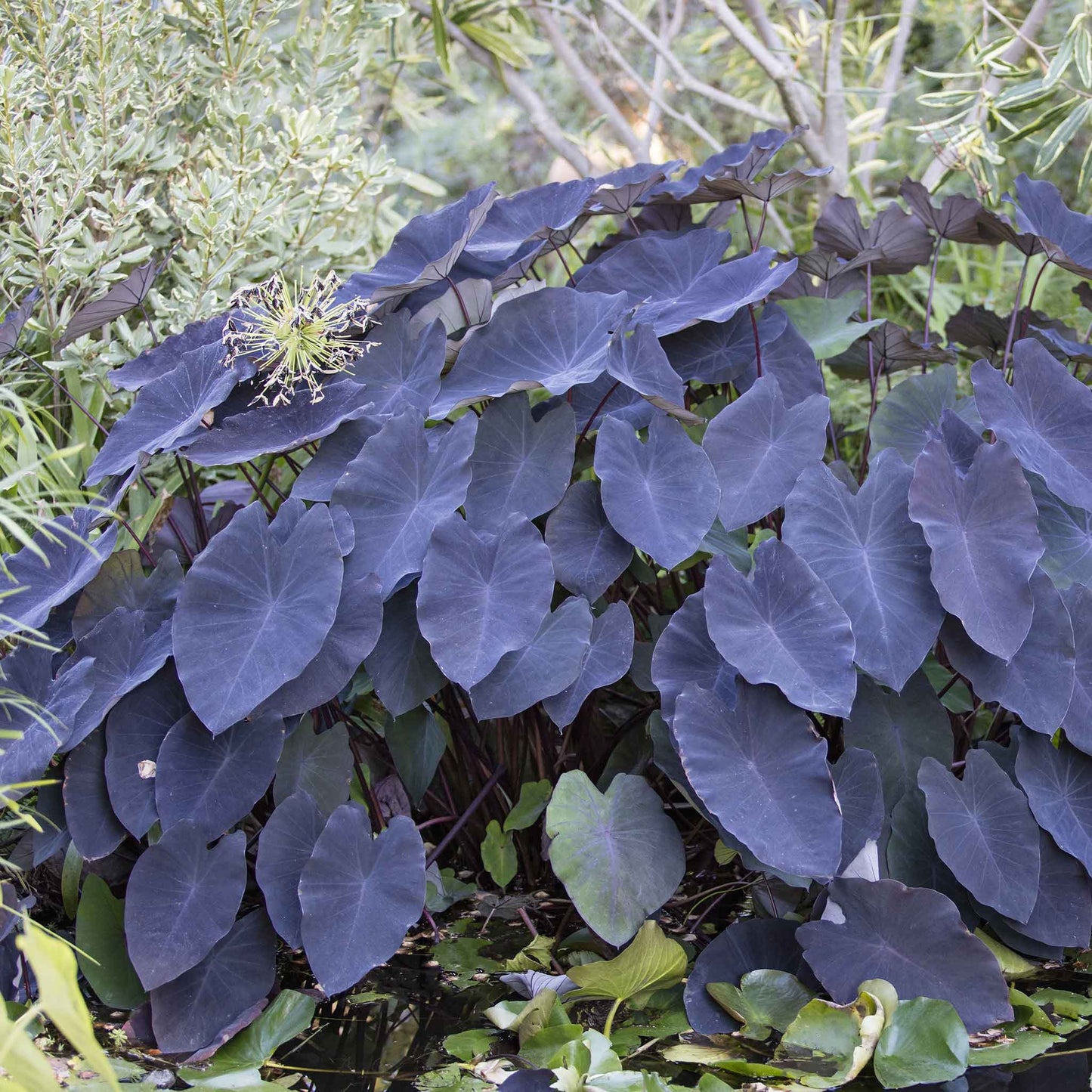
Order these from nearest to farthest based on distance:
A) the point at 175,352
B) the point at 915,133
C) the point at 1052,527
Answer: the point at 1052,527 → the point at 175,352 → the point at 915,133

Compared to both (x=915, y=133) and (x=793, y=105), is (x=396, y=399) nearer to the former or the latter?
(x=793, y=105)

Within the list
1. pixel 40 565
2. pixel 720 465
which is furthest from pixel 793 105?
pixel 40 565

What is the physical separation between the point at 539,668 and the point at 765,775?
0.33 metres

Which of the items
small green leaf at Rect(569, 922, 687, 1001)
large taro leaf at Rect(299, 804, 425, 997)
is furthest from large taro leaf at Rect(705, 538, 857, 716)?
large taro leaf at Rect(299, 804, 425, 997)

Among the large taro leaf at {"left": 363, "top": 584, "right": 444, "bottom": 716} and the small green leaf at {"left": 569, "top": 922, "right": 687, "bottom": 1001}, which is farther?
the large taro leaf at {"left": 363, "top": 584, "right": 444, "bottom": 716}

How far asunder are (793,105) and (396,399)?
1720mm

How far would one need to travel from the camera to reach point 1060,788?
1563mm

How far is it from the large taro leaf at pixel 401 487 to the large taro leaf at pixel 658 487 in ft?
0.68

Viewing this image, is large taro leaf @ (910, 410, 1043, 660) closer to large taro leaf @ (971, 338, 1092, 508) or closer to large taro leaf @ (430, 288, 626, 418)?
large taro leaf @ (971, 338, 1092, 508)

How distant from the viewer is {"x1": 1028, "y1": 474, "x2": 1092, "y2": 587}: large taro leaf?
1649 mm

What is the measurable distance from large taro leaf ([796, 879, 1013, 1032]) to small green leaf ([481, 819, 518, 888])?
20.1 inches

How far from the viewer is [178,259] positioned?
2.52 meters

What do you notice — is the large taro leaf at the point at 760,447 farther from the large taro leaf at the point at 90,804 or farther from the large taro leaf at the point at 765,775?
the large taro leaf at the point at 90,804

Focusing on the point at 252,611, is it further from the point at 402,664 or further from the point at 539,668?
the point at 539,668
